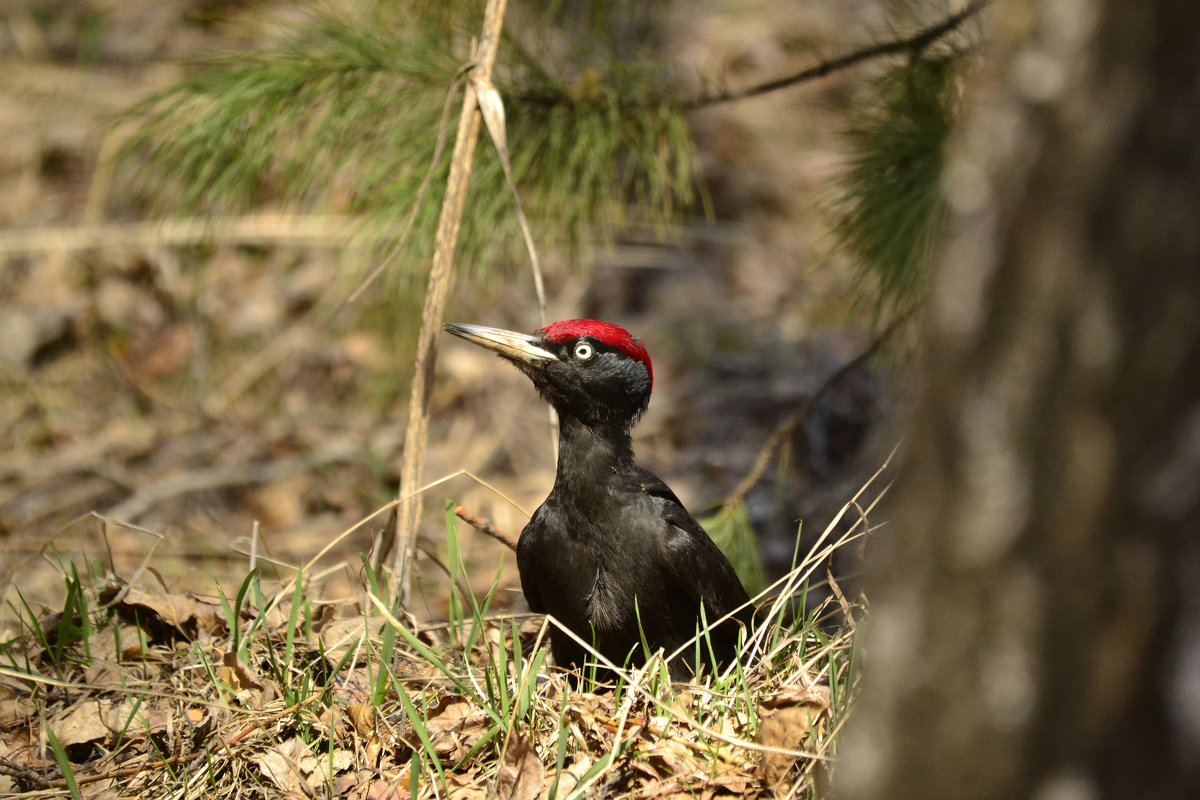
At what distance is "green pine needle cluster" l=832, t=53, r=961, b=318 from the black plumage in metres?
0.81

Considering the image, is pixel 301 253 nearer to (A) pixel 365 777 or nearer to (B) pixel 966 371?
(A) pixel 365 777

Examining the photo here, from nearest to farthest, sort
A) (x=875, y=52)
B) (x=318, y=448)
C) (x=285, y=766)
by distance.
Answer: (x=285, y=766) < (x=875, y=52) < (x=318, y=448)

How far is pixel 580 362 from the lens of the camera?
112 inches

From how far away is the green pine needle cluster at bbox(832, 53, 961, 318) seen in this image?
2785mm

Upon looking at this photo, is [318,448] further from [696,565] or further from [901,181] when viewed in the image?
[901,181]

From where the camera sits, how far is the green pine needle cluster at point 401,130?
3.03 metres

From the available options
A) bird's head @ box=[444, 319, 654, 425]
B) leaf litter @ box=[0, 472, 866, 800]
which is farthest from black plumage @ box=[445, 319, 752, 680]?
leaf litter @ box=[0, 472, 866, 800]

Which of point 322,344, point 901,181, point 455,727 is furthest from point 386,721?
point 322,344

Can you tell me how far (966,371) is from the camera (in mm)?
1076

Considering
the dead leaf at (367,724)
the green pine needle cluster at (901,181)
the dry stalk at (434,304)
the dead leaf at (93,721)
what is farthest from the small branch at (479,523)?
the green pine needle cluster at (901,181)

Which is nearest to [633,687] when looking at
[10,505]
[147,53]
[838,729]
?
[838,729]

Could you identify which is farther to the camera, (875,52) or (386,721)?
(875,52)

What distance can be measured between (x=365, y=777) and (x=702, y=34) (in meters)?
7.10

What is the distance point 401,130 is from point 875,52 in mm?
1551
